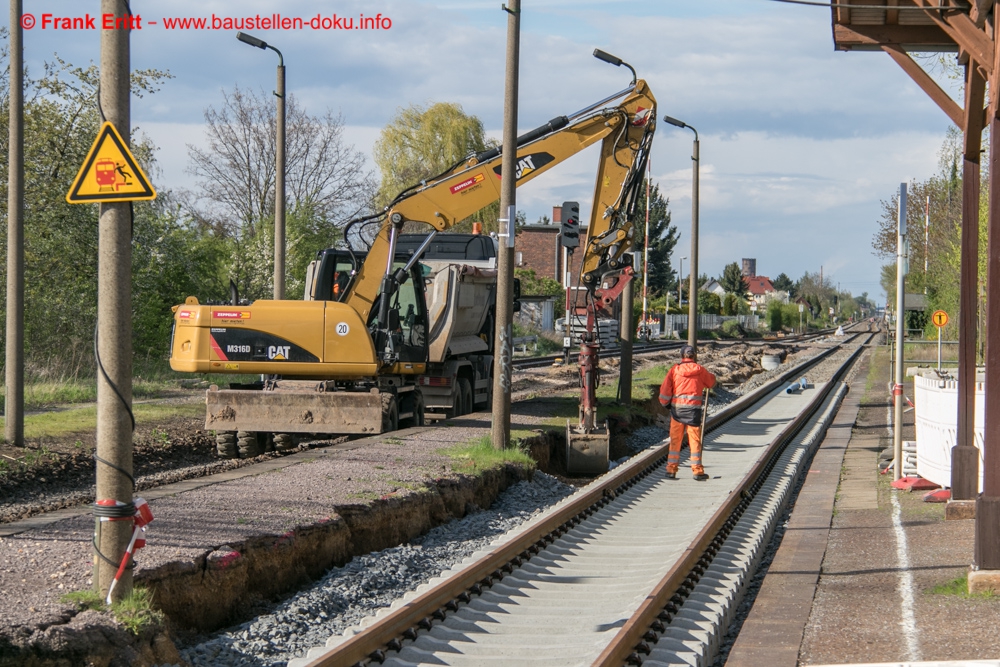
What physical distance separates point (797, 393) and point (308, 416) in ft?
72.1

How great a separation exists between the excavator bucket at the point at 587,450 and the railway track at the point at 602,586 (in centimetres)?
128

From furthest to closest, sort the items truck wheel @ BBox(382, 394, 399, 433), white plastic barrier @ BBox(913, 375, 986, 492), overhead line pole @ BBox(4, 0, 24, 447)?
1. truck wheel @ BBox(382, 394, 399, 433)
2. overhead line pole @ BBox(4, 0, 24, 447)
3. white plastic barrier @ BBox(913, 375, 986, 492)

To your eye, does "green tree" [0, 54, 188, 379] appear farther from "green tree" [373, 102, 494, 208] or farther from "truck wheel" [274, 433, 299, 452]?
"green tree" [373, 102, 494, 208]

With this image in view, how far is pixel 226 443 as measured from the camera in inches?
646

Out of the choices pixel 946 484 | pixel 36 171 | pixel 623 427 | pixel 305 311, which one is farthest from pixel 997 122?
pixel 36 171

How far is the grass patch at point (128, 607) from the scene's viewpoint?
6.41 meters

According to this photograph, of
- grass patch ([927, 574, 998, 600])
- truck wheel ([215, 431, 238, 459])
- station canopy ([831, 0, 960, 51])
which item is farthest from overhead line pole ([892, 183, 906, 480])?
truck wheel ([215, 431, 238, 459])

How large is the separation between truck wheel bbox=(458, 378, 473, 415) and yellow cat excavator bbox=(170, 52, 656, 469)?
4 cm

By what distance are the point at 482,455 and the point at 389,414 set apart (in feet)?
7.09

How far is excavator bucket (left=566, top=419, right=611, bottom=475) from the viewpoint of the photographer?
17281 millimetres

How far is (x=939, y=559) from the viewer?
9.56m

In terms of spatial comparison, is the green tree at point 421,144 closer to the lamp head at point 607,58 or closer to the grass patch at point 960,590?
the lamp head at point 607,58

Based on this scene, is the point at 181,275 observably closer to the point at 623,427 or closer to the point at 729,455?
the point at 623,427

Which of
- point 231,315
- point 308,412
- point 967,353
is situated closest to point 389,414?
point 308,412
